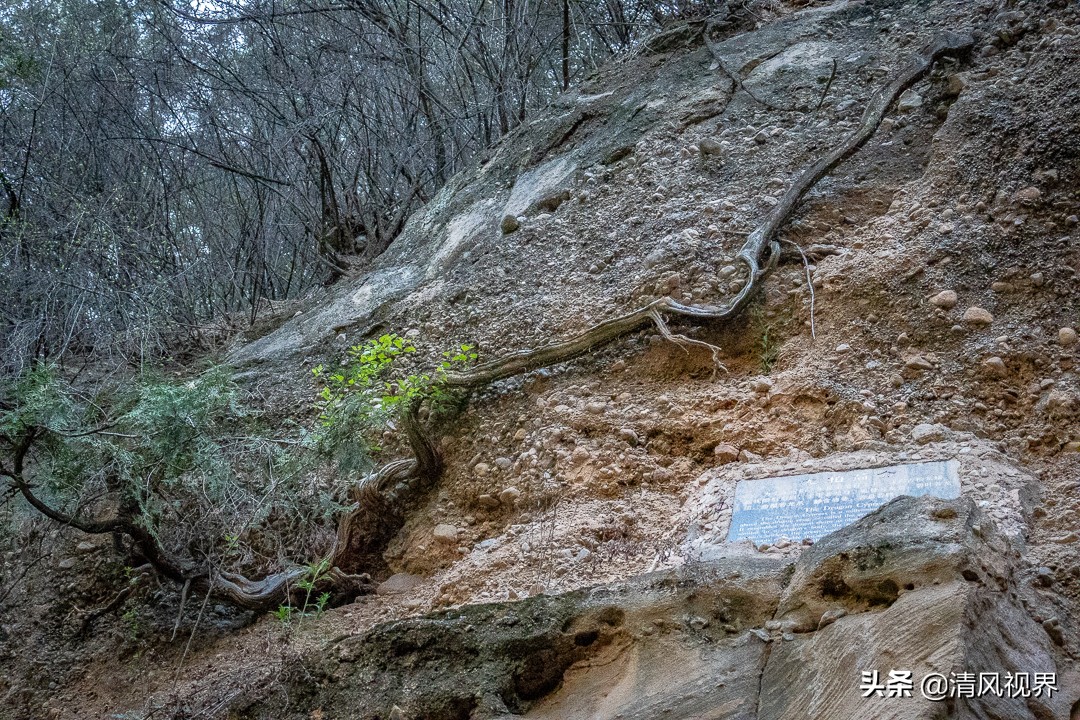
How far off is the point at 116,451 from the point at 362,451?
1.07 metres

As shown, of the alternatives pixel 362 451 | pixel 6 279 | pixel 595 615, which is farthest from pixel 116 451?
pixel 595 615

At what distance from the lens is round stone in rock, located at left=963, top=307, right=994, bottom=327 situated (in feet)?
14.0

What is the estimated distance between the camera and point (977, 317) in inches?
169

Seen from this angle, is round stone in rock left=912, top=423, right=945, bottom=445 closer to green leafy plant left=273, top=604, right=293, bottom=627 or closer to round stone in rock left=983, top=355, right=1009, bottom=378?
round stone in rock left=983, top=355, right=1009, bottom=378

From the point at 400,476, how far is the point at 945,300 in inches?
97.0

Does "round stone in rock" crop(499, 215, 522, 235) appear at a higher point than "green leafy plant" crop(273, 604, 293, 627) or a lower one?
higher

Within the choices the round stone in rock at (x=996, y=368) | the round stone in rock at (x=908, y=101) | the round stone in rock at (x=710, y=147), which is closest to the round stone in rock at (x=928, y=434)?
the round stone in rock at (x=996, y=368)

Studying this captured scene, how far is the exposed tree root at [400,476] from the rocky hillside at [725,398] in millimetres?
78

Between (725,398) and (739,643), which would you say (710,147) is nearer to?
(725,398)

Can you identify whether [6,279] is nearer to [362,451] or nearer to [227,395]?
[227,395]

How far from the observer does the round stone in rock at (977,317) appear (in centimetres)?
427

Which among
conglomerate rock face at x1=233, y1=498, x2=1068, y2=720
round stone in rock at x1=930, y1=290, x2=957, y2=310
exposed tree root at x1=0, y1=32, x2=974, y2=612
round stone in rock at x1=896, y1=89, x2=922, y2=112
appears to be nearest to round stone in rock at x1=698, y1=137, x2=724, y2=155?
exposed tree root at x1=0, y1=32, x2=974, y2=612

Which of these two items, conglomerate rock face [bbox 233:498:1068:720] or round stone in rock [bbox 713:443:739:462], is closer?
conglomerate rock face [bbox 233:498:1068:720]

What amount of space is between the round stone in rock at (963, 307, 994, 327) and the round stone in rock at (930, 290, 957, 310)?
0.26 feet
